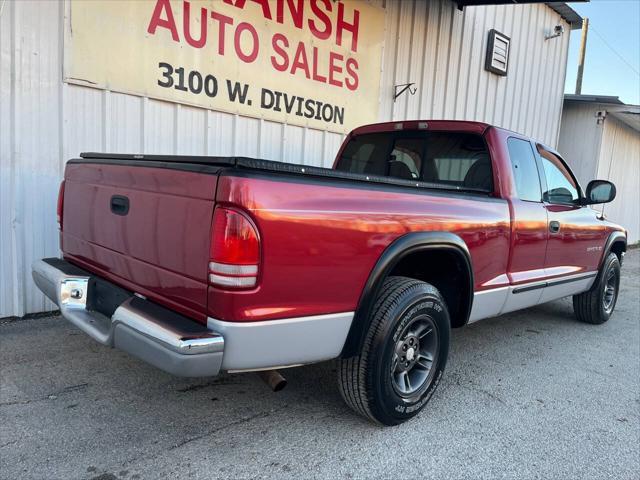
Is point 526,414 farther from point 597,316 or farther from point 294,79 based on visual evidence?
point 294,79

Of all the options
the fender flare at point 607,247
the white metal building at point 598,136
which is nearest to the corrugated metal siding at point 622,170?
the white metal building at point 598,136

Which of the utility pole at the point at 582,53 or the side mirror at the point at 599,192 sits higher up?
the utility pole at the point at 582,53

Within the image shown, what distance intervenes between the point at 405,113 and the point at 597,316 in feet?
13.4

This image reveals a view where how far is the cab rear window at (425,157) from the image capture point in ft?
12.4

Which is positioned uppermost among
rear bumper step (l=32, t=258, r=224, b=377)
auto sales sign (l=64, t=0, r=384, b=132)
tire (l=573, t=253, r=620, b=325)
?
auto sales sign (l=64, t=0, r=384, b=132)

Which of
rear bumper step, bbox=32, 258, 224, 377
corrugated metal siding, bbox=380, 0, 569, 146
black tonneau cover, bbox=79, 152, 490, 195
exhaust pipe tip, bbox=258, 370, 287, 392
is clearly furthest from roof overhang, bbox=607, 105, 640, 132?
rear bumper step, bbox=32, 258, 224, 377

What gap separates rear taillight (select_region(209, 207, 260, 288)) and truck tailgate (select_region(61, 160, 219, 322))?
62 mm

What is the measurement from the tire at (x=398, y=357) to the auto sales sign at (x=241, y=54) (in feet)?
11.3

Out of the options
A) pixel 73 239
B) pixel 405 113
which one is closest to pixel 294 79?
pixel 405 113

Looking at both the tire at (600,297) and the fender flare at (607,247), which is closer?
the fender flare at (607,247)

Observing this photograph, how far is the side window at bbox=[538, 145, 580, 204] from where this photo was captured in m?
4.30

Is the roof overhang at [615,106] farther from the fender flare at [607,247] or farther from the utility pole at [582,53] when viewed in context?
the fender flare at [607,247]

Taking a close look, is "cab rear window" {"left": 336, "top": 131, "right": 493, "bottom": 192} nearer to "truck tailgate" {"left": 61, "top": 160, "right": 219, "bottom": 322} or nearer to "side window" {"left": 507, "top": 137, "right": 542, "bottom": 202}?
"side window" {"left": 507, "top": 137, "right": 542, "bottom": 202}

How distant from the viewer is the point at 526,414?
10.6 ft
